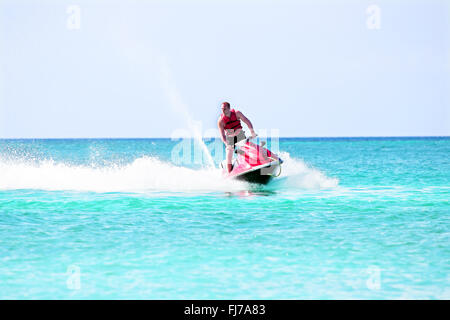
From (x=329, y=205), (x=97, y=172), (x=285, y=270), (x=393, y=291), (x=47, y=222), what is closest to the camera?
(x=393, y=291)

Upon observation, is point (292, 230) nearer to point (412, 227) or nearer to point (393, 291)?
point (412, 227)

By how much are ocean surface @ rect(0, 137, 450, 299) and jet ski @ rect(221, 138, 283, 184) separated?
473 mm

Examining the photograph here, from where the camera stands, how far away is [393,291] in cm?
657

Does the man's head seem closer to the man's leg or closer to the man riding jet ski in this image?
the man riding jet ski

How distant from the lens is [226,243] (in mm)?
8898

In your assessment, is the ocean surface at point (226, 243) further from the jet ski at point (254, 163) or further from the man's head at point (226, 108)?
the man's head at point (226, 108)

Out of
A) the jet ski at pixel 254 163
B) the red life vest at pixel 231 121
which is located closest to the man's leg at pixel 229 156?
the jet ski at pixel 254 163

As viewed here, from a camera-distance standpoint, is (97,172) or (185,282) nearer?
(185,282)

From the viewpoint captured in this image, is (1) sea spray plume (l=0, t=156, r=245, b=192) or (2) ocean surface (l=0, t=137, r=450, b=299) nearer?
(2) ocean surface (l=0, t=137, r=450, b=299)

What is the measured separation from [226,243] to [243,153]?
6101 mm

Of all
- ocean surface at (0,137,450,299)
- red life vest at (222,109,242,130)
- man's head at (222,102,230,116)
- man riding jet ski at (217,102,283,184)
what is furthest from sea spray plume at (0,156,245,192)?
man's head at (222,102,230,116)

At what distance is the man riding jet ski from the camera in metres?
14.4
